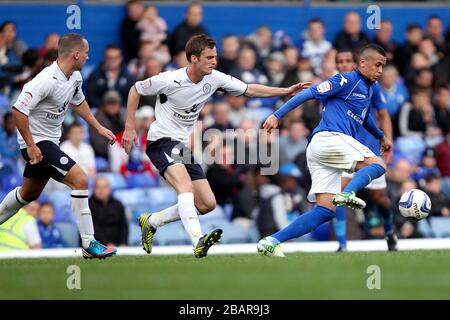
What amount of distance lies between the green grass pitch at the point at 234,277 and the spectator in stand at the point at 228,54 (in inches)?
286

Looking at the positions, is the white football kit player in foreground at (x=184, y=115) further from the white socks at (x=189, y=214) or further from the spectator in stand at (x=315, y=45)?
the spectator in stand at (x=315, y=45)

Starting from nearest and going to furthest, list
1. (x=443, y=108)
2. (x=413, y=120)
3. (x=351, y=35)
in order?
(x=413, y=120) < (x=443, y=108) < (x=351, y=35)

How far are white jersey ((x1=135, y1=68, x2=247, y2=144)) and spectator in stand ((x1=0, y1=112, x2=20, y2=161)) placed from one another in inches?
202

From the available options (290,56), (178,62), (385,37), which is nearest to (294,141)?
(290,56)

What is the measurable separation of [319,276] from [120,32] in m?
10.4

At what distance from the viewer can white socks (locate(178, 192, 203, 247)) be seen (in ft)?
40.3

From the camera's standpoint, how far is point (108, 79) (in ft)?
61.6

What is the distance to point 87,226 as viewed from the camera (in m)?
12.6

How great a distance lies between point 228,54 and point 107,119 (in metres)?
2.89

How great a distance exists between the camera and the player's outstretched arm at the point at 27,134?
1188 centimetres

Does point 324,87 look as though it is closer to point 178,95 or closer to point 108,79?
point 178,95

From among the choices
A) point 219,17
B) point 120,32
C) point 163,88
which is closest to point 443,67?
point 219,17

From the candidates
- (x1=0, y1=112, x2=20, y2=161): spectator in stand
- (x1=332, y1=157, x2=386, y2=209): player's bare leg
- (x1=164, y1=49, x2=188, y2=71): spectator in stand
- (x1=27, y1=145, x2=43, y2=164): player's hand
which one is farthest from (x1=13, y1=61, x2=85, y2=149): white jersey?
(x1=164, y1=49, x2=188, y2=71): spectator in stand

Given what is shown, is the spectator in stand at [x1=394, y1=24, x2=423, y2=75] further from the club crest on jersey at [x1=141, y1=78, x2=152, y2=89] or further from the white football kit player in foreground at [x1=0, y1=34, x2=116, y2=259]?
the white football kit player in foreground at [x1=0, y1=34, x2=116, y2=259]
